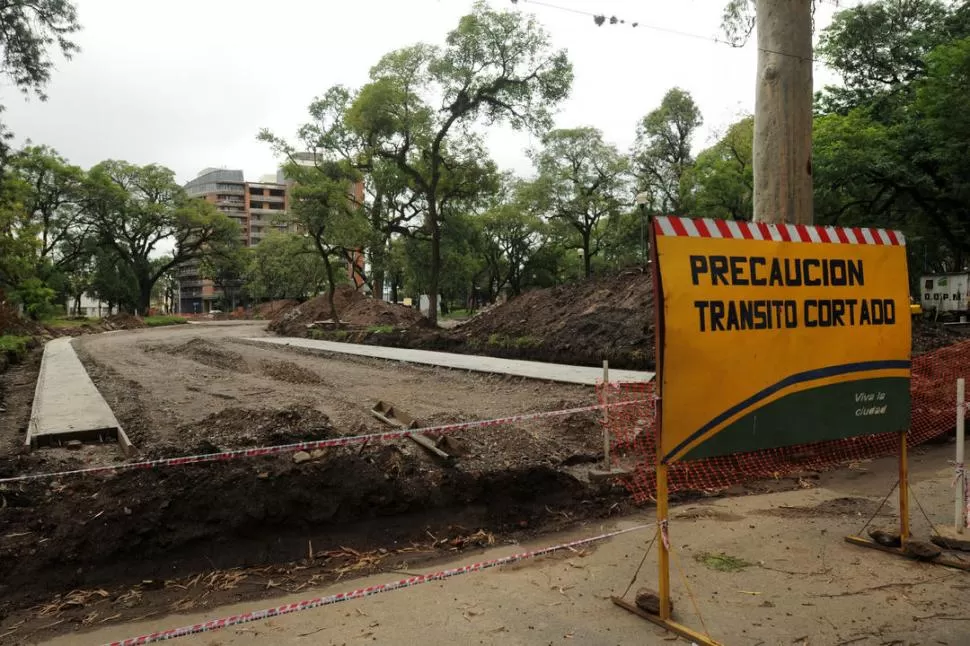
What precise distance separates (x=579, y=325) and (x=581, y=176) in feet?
93.1

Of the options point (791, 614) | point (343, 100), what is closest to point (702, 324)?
point (791, 614)

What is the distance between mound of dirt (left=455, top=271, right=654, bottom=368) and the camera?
15.7 metres

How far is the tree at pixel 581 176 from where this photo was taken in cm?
4291

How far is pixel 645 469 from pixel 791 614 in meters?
2.91

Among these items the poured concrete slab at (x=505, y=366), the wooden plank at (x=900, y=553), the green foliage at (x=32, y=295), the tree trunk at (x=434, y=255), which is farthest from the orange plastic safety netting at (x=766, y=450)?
the green foliage at (x=32, y=295)

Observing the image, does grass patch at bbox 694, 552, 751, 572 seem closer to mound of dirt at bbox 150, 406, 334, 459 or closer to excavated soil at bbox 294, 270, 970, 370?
mound of dirt at bbox 150, 406, 334, 459

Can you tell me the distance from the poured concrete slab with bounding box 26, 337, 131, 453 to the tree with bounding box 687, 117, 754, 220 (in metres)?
30.4

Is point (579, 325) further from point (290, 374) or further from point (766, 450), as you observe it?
point (766, 450)

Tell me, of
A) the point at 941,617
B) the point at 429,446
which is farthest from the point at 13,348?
the point at 941,617

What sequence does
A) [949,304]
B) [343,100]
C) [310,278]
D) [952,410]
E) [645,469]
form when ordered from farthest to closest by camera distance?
[310,278] < [343,100] < [949,304] < [952,410] < [645,469]

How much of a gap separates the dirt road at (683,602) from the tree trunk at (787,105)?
11.4 ft

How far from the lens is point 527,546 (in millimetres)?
4750

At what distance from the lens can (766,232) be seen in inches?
148

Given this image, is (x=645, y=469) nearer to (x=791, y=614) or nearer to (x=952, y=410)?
(x=791, y=614)
